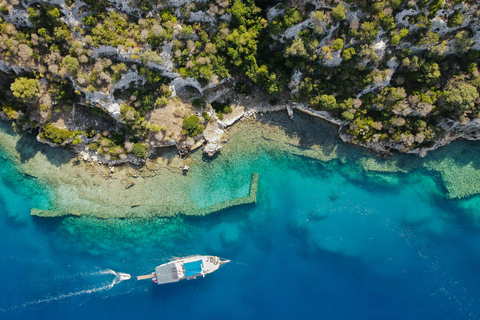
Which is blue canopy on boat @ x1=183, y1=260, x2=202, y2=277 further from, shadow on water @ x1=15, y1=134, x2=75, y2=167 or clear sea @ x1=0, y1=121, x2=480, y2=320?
shadow on water @ x1=15, y1=134, x2=75, y2=167

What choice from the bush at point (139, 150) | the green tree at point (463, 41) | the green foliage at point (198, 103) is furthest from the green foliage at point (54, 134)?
the green tree at point (463, 41)

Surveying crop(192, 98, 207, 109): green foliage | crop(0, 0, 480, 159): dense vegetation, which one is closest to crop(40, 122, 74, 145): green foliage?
crop(0, 0, 480, 159): dense vegetation

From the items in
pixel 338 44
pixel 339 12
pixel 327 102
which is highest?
pixel 339 12

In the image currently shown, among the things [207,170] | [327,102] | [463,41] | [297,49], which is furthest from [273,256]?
[463,41]

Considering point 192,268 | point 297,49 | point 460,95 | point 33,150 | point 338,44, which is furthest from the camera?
point 33,150

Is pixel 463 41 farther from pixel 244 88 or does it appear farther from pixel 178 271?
pixel 178 271
